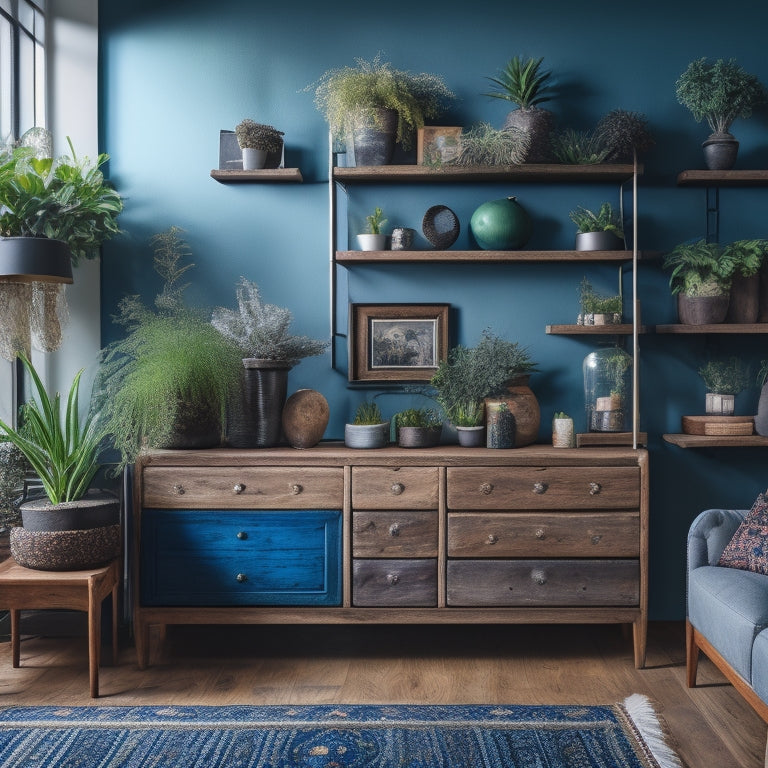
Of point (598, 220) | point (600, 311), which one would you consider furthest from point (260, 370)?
point (598, 220)

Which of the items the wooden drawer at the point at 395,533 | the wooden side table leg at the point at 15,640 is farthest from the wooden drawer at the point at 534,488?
the wooden side table leg at the point at 15,640

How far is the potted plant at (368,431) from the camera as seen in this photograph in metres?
3.11

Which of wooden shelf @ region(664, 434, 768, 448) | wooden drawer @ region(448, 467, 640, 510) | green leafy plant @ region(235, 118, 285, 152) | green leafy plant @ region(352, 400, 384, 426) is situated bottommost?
wooden drawer @ region(448, 467, 640, 510)

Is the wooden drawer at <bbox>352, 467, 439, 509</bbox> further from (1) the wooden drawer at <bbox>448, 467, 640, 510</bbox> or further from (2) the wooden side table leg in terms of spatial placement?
(2) the wooden side table leg

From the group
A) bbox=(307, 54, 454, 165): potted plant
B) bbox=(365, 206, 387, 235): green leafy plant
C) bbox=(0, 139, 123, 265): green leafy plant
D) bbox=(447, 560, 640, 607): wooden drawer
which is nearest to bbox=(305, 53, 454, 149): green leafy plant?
bbox=(307, 54, 454, 165): potted plant

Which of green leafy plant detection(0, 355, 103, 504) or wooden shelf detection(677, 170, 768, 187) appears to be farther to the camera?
wooden shelf detection(677, 170, 768, 187)

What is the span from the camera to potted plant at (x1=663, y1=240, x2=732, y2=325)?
318 cm

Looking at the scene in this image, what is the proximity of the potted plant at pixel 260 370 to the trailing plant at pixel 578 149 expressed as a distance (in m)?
1.35

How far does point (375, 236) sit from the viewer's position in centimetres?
329

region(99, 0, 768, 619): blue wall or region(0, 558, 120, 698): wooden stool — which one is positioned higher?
region(99, 0, 768, 619): blue wall

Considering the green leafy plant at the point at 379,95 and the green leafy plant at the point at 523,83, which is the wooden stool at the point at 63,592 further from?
the green leafy plant at the point at 523,83

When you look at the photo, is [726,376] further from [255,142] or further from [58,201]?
[58,201]

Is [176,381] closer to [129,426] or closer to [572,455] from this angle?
[129,426]

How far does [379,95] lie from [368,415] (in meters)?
1.34
